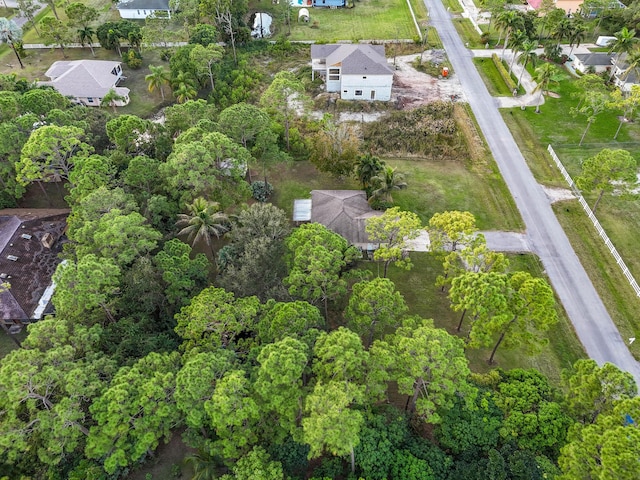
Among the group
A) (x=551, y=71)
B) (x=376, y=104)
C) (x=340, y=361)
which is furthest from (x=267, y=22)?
(x=340, y=361)

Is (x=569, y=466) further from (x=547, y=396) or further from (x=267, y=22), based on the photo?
(x=267, y=22)

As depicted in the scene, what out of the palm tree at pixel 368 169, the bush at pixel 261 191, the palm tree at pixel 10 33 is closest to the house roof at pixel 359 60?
the palm tree at pixel 368 169

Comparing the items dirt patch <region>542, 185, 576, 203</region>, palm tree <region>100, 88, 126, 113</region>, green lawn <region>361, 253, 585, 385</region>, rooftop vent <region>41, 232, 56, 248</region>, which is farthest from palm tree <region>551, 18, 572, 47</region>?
rooftop vent <region>41, 232, 56, 248</region>

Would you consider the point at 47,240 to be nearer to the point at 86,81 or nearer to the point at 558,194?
the point at 86,81

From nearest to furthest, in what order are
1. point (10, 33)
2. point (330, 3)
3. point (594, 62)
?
1. point (594, 62)
2. point (10, 33)
3. point (330, 3)

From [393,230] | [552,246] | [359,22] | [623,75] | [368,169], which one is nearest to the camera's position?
[393,230]

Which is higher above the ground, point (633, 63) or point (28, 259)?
point (633, 63)

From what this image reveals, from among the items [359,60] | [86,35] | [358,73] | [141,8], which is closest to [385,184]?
[358,73]

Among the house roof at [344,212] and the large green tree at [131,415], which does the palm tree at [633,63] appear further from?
the large green tree at [131,415]
